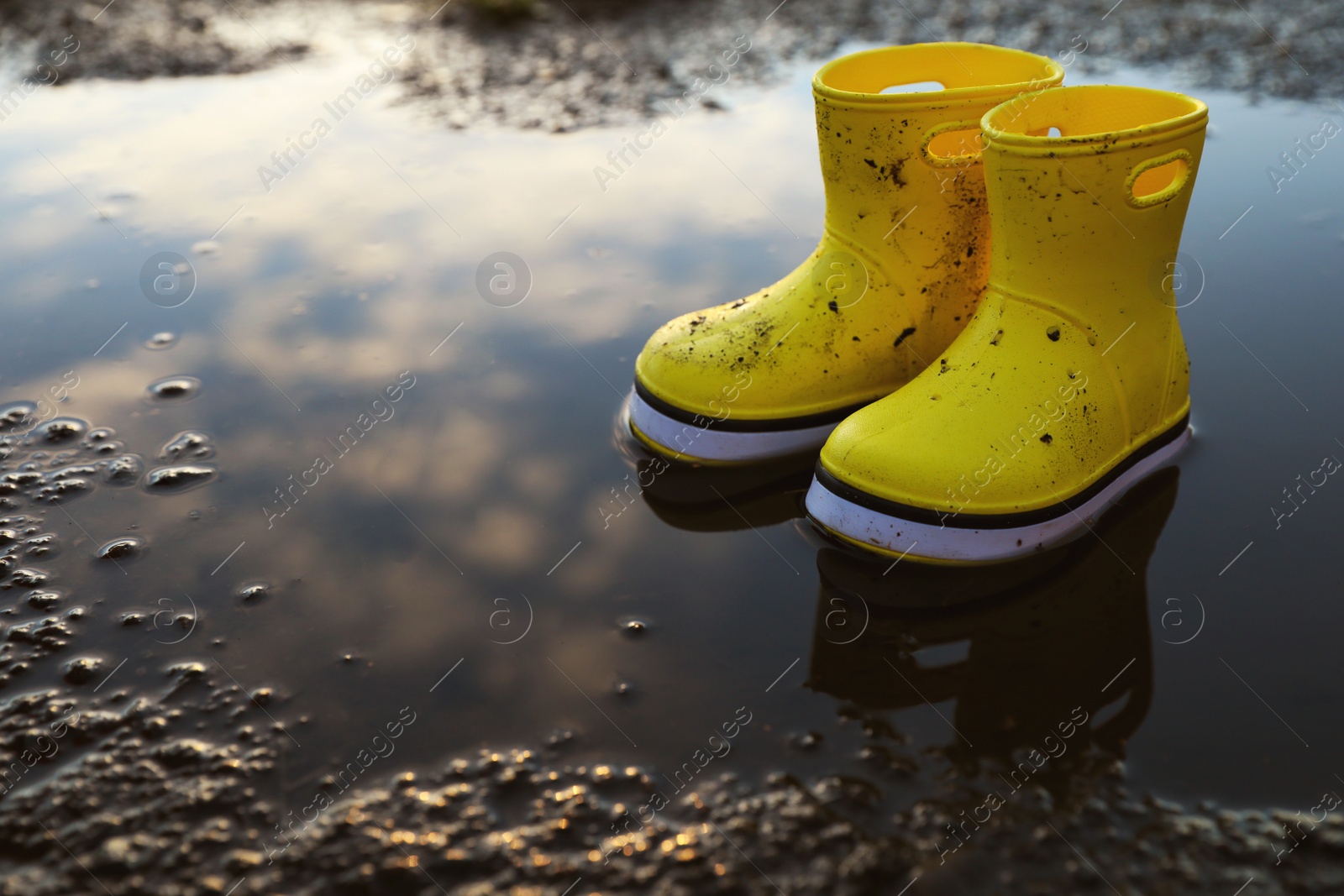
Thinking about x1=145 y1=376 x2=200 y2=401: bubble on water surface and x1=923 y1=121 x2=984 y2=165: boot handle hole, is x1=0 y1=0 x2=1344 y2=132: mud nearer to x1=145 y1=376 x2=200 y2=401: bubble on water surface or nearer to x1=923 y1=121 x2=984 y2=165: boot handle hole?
x1=145 y1=376 x2=200 y2=401: bubble on water surface

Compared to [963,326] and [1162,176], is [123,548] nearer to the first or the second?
[963,326]

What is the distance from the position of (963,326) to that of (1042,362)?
13.2 inches

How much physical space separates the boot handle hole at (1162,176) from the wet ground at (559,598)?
505 millimetres

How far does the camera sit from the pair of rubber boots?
1653mm

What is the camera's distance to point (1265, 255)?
8.52ft

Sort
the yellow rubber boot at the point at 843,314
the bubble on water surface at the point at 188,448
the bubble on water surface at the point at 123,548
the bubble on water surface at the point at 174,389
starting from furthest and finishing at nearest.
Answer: the bubble on water surface at the point at 174,389 → the bubble on water surface at the point at 188,448 → the yellow rubber boot at the point at 843,314 → the bubble on water surface at the point at 123,548

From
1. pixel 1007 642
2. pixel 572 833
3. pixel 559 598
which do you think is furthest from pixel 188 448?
pixel 1007 642

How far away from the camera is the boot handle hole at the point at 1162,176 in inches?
63.3

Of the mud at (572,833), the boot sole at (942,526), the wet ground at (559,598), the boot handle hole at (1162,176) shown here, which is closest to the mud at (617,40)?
the wet ground at (559,598)

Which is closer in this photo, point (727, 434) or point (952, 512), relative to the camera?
point (952, 512)

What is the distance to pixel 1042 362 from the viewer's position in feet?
5.62

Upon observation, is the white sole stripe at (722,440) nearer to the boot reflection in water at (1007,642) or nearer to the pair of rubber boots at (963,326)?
the pair of rubber boots at (963,326)

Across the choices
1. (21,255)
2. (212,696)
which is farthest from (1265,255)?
(21,255)

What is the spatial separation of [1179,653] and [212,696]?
4.40ft
